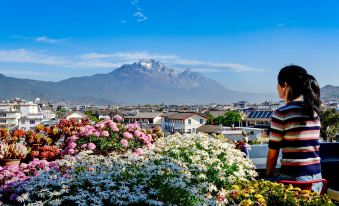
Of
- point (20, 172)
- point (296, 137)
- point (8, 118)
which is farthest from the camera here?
point (8, 118)

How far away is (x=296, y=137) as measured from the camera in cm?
386

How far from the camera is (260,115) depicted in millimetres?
115312

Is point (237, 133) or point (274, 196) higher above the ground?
point (274, 196)

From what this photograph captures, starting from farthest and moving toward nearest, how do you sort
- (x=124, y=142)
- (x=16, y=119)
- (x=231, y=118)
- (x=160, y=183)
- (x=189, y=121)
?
(x=16, y=119)
(x=231, y=118)
(x=189, y=121)
(x=124, y=142)
(x=160, y=183)

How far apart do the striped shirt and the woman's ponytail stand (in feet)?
0.18

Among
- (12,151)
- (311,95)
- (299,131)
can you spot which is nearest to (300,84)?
(311,95)

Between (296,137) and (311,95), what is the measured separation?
0.46m

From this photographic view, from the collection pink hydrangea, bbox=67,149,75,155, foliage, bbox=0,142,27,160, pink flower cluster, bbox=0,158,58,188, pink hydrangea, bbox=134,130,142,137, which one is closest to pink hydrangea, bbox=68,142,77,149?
pink hydrangea, bbox=67,149,75,155

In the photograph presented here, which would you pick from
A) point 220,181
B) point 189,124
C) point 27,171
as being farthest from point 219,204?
point 189,124

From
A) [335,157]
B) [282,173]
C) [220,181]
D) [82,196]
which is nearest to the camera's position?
[82,196]

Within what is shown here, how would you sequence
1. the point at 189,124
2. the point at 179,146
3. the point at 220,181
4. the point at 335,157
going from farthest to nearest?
the point at 189,124 → the point at 335,157 → the point at 179,146 → the point at 220,181

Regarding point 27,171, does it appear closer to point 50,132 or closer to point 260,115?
point 50,132

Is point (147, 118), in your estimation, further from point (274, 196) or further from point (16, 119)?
point (274, 196)

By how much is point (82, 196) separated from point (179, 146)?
2.22 metres
